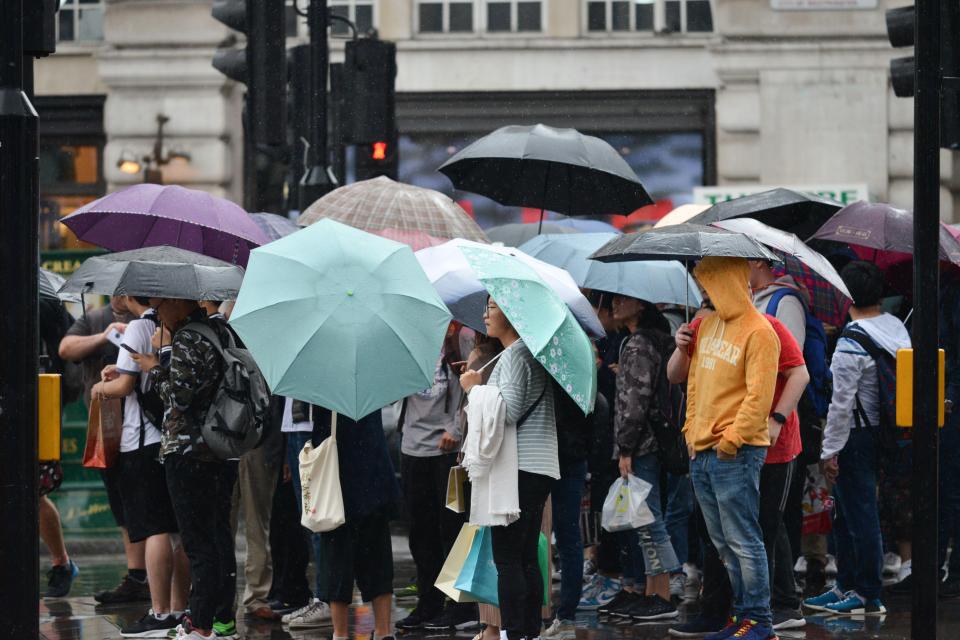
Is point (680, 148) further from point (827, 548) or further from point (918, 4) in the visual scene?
point (918, 4)

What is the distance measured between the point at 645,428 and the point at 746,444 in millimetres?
1183

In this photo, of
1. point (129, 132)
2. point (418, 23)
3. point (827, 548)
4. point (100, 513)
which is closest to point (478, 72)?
point (418, 23)

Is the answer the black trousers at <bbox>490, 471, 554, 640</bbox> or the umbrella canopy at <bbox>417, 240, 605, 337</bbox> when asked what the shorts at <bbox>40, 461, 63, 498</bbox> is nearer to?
the umbrella canopy at <bbox>417, 240, 605, 337</bbox>

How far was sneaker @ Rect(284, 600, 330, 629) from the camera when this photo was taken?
8727mm

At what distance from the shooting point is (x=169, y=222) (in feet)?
30.3

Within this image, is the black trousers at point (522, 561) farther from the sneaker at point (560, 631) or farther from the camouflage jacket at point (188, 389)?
the camouflage jacket at point (188, 389)

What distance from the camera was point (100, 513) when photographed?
12539 millimetres

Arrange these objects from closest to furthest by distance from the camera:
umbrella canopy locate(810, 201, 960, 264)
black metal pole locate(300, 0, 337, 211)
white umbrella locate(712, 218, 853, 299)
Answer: white umbrella locate(712, 218, 853, 299)
umbrella canopy locate(810, 201, 960, 264)
black metal pole locate(300, 0, 337, 211)

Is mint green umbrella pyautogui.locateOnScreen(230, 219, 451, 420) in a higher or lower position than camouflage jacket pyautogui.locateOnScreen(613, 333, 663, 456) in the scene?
higher

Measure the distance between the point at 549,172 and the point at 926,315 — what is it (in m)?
3.94

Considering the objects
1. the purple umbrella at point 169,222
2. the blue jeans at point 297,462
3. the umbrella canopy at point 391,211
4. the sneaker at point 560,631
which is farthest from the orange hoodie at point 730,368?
the purple umbrella at point 169,222

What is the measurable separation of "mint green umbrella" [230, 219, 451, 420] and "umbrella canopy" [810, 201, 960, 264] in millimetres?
2867

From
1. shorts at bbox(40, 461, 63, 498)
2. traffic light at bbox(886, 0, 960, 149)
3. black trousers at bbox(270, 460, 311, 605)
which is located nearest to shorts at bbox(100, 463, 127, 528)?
shorts at bbox(40, 461, 63, 498)

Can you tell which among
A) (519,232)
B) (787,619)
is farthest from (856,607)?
(519,232)
